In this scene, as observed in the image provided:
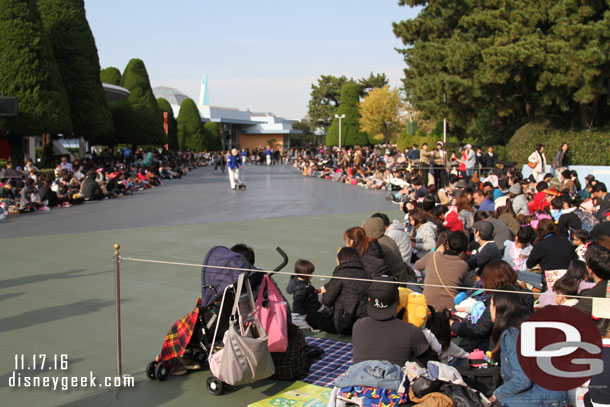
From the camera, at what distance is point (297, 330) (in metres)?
4.91

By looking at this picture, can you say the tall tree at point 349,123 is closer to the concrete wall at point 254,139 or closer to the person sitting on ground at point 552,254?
the concrete wall at point 254,139

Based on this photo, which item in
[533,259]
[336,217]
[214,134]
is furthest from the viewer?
[214,134]

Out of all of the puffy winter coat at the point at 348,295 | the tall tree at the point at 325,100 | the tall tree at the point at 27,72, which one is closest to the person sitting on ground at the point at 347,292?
the puffy winter coat at the point at 348,295

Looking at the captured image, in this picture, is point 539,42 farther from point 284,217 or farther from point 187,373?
point 187,373

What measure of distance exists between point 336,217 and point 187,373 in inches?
393

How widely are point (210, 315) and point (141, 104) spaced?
121 feet

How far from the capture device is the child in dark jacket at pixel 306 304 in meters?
5.96

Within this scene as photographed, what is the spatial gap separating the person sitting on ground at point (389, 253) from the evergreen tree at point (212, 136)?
5873 cm

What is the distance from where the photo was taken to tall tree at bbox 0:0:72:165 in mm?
21438

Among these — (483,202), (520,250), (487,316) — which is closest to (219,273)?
(487,316)

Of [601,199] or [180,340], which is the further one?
[601,199]

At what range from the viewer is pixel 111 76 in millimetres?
40125

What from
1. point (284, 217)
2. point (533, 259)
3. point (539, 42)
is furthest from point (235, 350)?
point (539, 42)

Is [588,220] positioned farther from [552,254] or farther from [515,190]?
[552,254]
